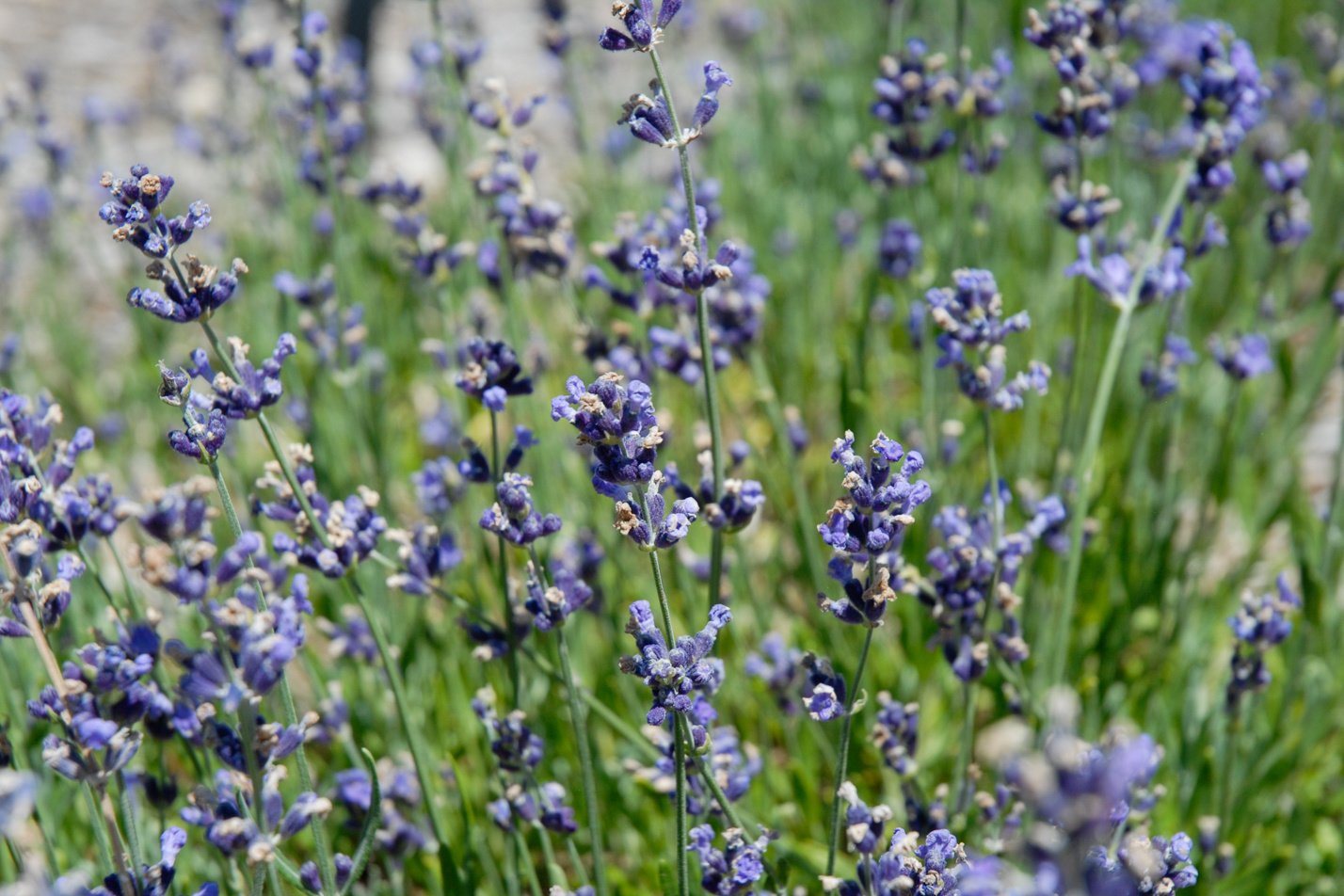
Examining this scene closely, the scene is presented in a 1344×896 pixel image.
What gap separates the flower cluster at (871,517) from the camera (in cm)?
166

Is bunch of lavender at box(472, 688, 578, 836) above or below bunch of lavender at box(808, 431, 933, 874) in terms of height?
below

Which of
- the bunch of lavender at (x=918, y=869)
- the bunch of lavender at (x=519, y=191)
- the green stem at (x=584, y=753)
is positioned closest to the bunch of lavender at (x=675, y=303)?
the bunch of lavender at (x=519, y=191)

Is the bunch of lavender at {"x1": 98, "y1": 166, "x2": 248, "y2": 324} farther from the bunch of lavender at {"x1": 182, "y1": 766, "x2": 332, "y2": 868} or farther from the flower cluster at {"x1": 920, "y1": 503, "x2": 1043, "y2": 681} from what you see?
the flower cluster at {"x1": 920, "y1": 503, "x2": 1043, "y2": 681}

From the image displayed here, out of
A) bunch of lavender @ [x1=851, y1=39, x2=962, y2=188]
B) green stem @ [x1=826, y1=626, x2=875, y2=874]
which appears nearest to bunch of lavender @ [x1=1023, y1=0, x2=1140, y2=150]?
bunch of lavender @ [x1=851, y1=39, x2=962, y2=188]

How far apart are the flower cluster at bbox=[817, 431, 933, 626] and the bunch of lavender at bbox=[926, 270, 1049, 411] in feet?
1.85

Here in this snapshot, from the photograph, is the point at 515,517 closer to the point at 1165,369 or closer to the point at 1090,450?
the point at 1090,450

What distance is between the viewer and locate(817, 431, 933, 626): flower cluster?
5.46 feet

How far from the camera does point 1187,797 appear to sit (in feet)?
8.89

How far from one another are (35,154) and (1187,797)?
670 cm

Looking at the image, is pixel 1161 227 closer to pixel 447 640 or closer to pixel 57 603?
pixel 447 640

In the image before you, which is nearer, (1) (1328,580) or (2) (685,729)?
(2) (685,729)

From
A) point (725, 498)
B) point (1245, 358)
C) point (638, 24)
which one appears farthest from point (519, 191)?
point (1245, 358)

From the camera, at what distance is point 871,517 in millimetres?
1706

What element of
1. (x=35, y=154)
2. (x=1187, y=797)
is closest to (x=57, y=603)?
(x=1187, y=797)
